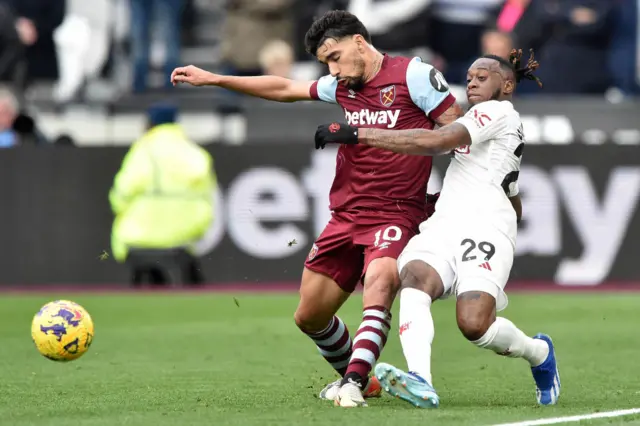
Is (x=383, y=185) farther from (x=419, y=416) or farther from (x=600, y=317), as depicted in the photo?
(x=600, y=317)

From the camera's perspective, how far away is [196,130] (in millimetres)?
Answer: 18672

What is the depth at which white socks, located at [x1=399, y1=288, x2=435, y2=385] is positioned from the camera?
7.61 metres

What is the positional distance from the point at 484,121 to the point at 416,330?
1189 millimetres

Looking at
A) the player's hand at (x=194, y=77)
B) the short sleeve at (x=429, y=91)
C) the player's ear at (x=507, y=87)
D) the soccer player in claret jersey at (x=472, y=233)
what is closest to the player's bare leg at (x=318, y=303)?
the soccer player in claret jersey at (x=472, y=233)

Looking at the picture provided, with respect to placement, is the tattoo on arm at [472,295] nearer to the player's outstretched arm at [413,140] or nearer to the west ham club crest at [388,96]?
the player's outstretched arm at [413,140]

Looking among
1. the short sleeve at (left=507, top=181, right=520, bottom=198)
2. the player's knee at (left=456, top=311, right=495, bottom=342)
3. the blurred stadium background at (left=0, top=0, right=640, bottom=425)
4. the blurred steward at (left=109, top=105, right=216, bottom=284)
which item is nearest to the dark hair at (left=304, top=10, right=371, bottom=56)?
the short sleeve at (left=507, top=181, right=520, bottom=198)

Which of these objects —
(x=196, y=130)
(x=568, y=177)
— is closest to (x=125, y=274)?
(x=196, y=130)

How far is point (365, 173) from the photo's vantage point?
8.63m

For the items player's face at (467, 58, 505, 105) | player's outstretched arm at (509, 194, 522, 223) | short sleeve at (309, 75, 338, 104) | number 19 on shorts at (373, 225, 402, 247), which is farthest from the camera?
short sleeve at (309, 75, 338, 104)

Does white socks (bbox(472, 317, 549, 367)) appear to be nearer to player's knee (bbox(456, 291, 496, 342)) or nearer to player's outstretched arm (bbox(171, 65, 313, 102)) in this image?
player's knee (bbox(456, 291, 496, 342))

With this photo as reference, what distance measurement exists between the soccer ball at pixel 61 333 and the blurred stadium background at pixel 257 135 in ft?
17.1

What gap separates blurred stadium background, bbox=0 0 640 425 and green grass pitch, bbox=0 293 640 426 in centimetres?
21

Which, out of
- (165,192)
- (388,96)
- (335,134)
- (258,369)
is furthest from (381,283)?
(165,192)

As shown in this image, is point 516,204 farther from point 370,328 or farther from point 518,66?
point 370,328
